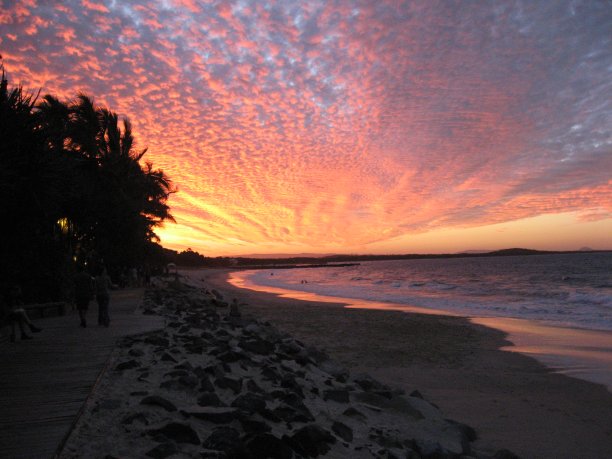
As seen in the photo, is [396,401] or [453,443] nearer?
[453,443]

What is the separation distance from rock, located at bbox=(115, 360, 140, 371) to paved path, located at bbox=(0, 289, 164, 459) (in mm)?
233

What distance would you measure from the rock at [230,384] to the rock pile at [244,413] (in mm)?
14

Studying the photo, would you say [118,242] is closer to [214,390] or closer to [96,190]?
[96,190]

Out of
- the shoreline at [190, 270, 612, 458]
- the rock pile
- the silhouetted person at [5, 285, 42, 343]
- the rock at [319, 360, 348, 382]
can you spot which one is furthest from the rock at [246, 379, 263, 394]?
the silhouetted person at [5, 285, 42, 343]

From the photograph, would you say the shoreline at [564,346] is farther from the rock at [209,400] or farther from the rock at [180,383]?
the rock at [180,383]

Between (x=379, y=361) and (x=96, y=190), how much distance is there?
15489 mm

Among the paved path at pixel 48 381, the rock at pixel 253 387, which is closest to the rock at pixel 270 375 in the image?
the rock at pixel 253 387

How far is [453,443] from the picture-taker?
4930 millimetres

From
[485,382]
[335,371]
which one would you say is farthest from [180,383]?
[485,382]

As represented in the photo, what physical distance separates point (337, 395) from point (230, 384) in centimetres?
155

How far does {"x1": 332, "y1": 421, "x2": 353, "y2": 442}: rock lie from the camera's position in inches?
182

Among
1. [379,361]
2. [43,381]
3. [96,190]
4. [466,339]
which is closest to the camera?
[43,381]

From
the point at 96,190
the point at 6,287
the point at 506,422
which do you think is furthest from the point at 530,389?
the point at 96,190

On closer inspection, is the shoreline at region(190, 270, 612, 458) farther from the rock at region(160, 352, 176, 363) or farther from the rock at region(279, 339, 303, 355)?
the rock at region(160, 352, 176, 363)
